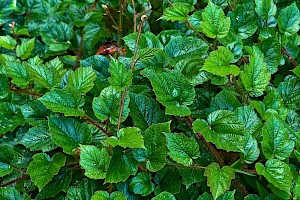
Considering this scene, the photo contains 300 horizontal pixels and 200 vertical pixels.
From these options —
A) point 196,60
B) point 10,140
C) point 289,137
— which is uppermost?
point 196,60

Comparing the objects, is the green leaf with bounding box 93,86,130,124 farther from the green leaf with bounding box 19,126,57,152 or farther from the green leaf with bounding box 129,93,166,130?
the green leaf with bounding box 19,126,57,152

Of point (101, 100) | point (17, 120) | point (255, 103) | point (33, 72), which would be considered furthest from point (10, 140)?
point (255, 103)

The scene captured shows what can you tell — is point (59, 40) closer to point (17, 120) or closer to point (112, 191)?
point (17, 120)

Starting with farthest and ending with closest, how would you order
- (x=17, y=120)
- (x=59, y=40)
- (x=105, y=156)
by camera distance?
(x=59, y=40)
(x=17, y=120)
(x=105, y=156)

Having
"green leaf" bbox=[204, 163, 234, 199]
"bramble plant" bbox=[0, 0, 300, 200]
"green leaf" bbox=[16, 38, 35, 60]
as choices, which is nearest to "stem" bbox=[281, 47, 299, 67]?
"bramble plant" bbox=[0, 0, 300, 200]

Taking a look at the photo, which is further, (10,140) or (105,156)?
(10,140)

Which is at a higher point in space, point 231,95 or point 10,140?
point 231,95
